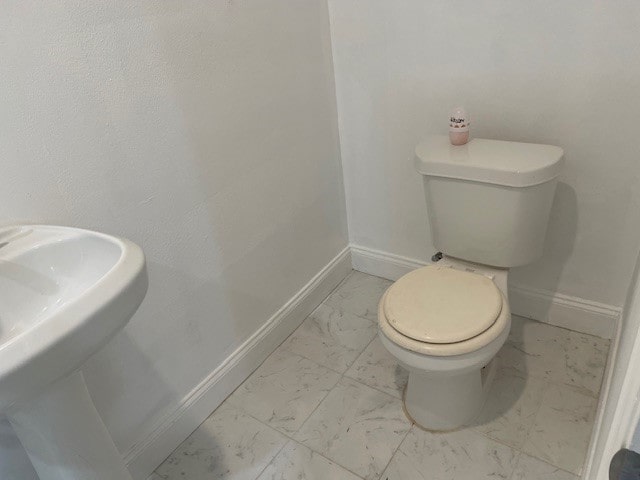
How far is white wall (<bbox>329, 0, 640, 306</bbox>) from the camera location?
4.39 ft

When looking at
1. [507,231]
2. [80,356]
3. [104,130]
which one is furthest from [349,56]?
[80,356]

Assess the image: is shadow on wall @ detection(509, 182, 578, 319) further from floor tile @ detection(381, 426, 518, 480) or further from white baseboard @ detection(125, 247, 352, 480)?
white baseboard @ detection(125, 247, 352, 480)

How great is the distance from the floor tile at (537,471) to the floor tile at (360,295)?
2.49 ft

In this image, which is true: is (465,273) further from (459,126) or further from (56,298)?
(56,298)

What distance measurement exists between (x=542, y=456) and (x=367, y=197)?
3.65 ft

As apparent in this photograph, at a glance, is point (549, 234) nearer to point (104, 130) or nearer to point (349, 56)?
point (349, 56)

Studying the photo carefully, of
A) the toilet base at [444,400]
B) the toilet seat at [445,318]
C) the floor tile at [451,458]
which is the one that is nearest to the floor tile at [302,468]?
the floor tile at [451,458]

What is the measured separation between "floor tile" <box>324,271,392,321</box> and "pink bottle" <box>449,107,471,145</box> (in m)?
0.82

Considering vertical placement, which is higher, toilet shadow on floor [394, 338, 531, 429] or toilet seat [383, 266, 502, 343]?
toilet seat [383, 266, 502, 343]

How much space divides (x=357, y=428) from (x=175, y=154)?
0.99 meters

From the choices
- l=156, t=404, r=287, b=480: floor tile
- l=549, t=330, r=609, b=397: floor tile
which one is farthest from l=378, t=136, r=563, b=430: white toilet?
l=156, t=404, r=287, b=480: floor tile

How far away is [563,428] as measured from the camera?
141 cm

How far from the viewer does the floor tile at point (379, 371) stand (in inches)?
64.0

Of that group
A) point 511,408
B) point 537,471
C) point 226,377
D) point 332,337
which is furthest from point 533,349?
point 226,377
